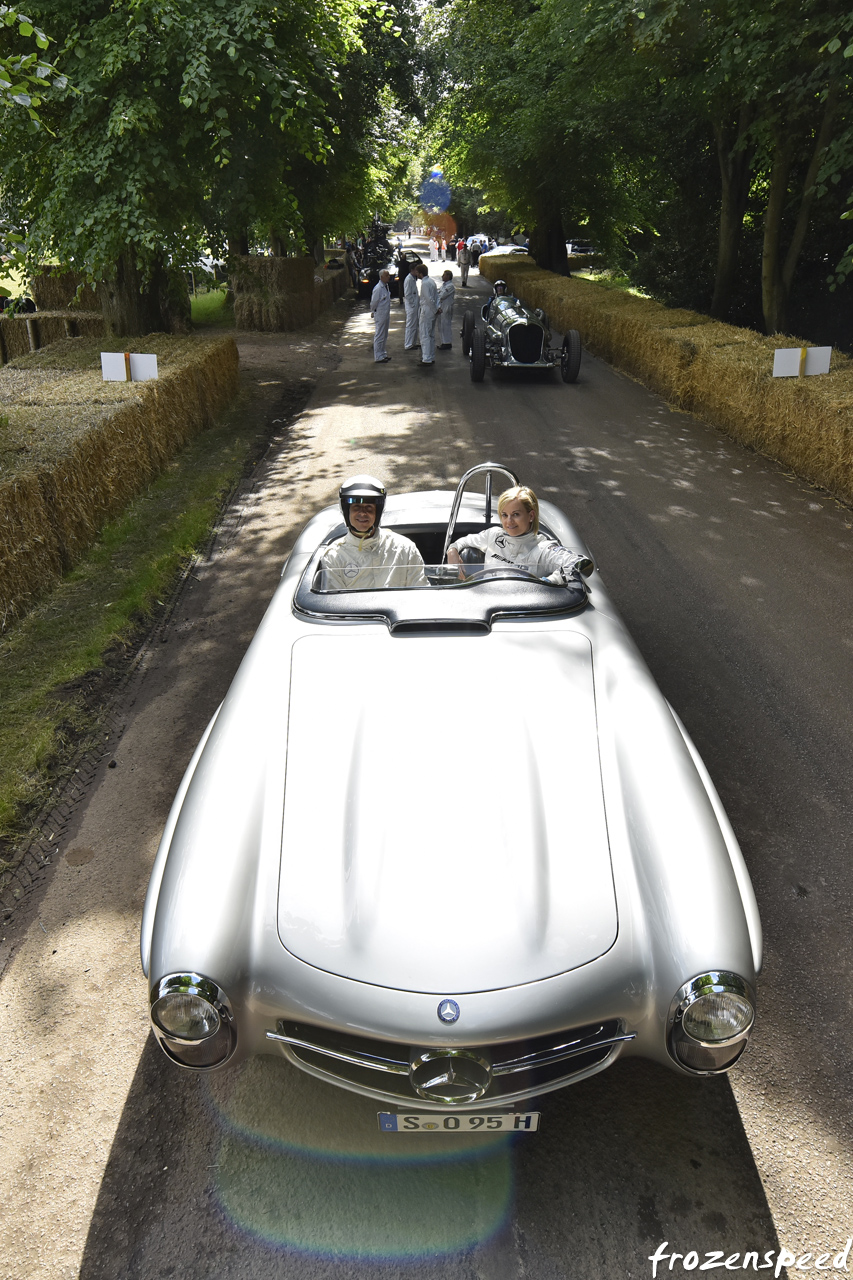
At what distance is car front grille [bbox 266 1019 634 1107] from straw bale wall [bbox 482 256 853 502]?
25.7 ft

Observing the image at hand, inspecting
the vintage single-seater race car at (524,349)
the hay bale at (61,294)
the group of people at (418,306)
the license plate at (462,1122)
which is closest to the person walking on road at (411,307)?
the group of people at (418,306)

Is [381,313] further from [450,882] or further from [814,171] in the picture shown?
[450,882]

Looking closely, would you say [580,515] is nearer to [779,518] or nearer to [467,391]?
[779,518]

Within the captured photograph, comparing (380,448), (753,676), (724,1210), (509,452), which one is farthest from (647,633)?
(380,448)

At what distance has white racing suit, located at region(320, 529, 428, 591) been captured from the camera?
3.95 metres

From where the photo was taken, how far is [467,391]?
48.1 feet

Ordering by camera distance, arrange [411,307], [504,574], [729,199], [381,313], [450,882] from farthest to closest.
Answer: [411,307] → [381,313] → [729,199] → [504,574] → [450,882]

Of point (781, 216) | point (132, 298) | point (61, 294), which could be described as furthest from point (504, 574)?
point (61, 294)

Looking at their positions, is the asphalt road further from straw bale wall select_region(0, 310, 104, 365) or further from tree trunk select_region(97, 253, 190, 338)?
straw bale wall select_region(0, 310, 104, 365)

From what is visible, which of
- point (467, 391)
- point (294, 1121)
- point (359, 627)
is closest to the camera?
point (294, 1121)

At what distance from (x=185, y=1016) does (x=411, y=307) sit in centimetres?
1758

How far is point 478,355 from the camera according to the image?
14977mm

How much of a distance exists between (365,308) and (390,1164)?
2981cm

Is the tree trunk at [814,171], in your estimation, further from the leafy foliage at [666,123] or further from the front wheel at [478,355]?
the front wheel at [478,355]
